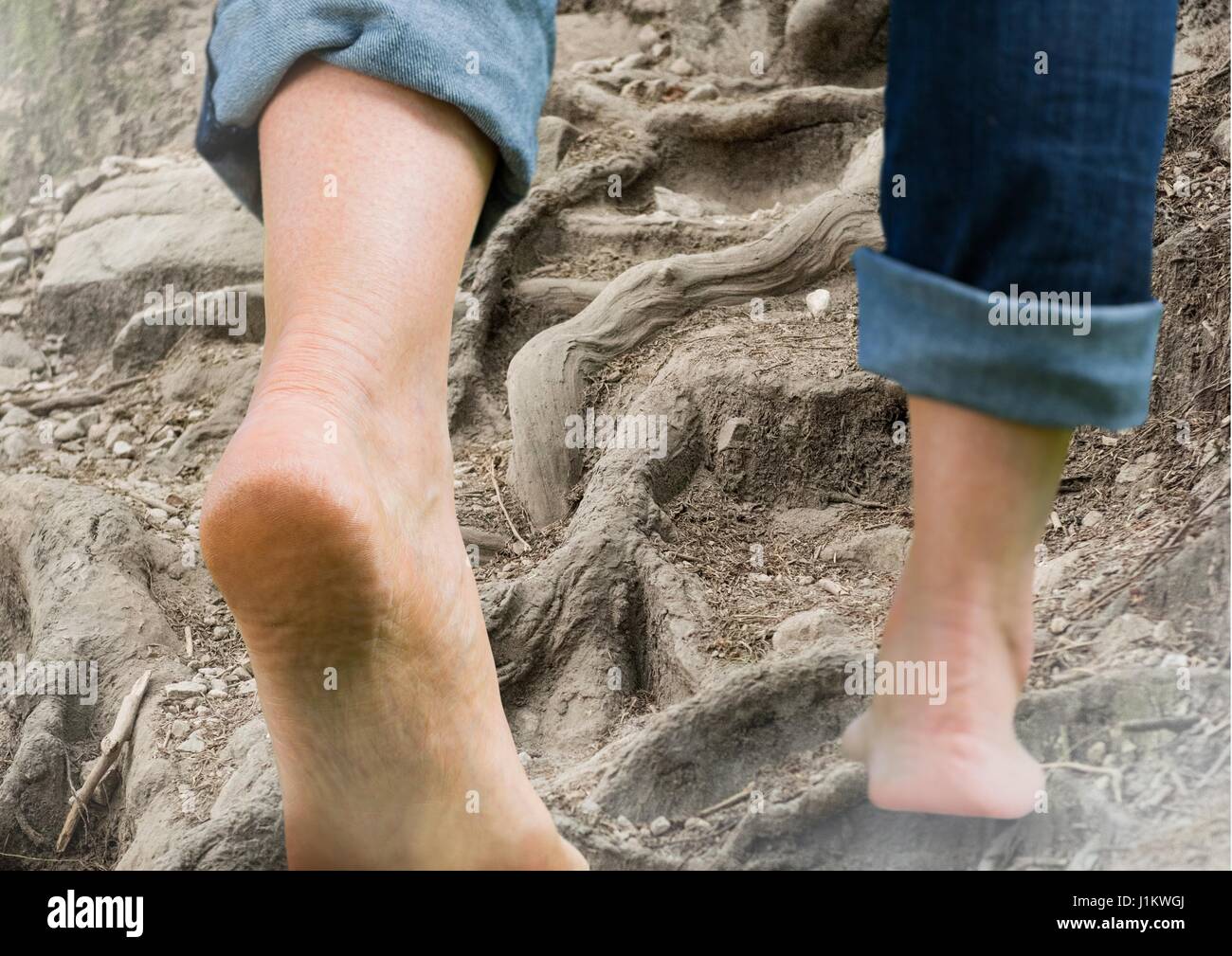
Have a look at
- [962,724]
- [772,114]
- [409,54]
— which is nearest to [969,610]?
[962,724]

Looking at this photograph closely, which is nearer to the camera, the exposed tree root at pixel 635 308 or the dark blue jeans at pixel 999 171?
the dark blue jeans at pixel 999 171

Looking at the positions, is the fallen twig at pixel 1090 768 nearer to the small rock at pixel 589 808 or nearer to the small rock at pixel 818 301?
the small rock at pixel 589 808

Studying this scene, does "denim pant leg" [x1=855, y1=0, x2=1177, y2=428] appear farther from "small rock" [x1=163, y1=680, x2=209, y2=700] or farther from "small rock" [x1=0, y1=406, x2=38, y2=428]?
"small rock" [x1=0, y1=406, x2=38, y2=428]

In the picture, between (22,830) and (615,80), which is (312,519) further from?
(615,80)

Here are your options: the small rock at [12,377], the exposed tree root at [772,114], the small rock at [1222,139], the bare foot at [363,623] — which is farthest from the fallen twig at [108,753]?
the small rock at [1222,139]

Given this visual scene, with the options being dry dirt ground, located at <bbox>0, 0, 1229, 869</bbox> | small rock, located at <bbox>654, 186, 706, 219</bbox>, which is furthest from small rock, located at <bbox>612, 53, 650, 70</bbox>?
small rock, located at <bbox>654, 186, 706, 219</bbox>

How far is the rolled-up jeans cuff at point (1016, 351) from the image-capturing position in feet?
2.09

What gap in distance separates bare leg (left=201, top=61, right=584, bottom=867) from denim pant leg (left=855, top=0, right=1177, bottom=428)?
0.27 metres

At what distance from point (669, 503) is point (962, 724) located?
0.39 m

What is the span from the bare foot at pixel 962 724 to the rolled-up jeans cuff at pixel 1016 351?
0.43ft

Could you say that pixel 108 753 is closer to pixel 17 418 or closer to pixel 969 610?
pixel 17 418
